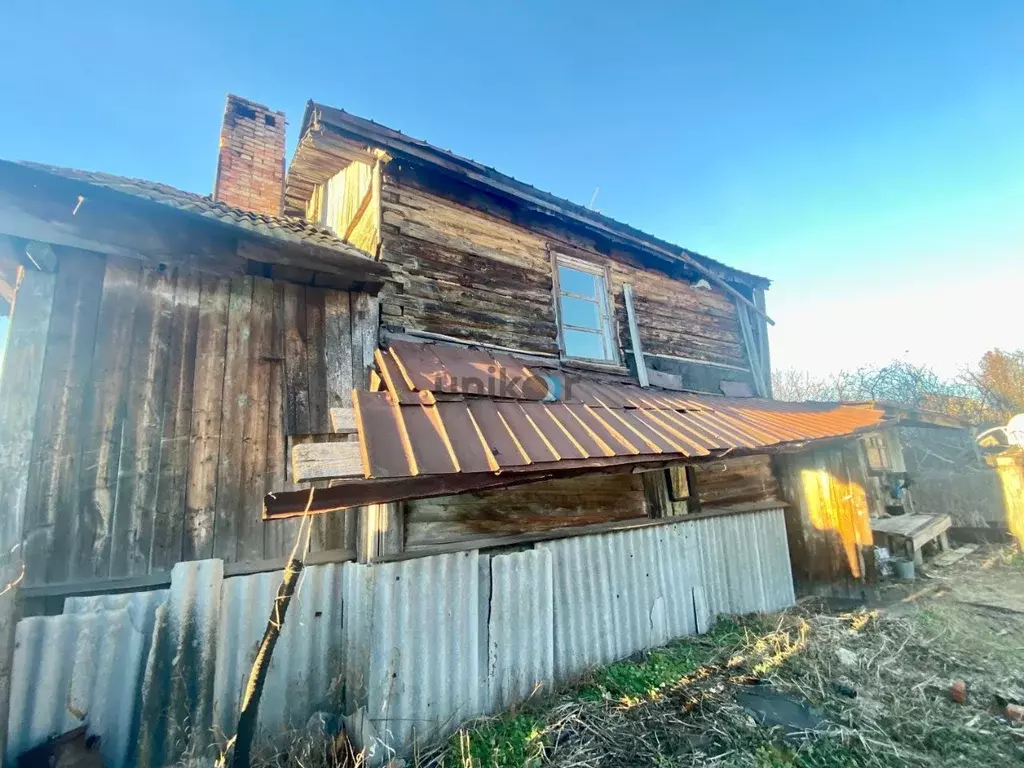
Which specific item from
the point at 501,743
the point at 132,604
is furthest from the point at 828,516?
the point at 132,604

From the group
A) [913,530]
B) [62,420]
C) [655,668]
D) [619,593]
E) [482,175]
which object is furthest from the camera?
[913,530]

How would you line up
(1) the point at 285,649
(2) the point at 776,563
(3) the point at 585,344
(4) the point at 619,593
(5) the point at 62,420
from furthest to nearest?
(3) the point at 585,344 → (2) the point at 776,563 → (4) the point at 619,593 → (1) the point at 285,649 → (5) the point at 62,420

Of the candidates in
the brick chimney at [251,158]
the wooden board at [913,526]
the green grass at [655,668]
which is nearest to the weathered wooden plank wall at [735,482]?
the green grass at [655,668]

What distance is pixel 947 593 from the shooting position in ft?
24.0

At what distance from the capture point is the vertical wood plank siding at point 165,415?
3545 mm

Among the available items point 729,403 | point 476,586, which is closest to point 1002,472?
point 729,403

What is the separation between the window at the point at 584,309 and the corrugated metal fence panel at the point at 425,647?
14.7 ft

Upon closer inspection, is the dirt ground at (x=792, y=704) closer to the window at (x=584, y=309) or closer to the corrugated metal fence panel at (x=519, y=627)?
the corrugated metal fence panel at (x=519, y=627)

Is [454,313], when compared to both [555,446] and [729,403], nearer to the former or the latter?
[555,446]

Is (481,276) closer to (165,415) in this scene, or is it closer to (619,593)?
(165,415)

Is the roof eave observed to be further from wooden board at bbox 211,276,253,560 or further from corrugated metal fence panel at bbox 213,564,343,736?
corrugated metal fence panel at bbox 213,564,343,736

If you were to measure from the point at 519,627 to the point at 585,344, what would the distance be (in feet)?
16.2

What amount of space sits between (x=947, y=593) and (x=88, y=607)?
1119cm

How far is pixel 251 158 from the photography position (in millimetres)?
7258
